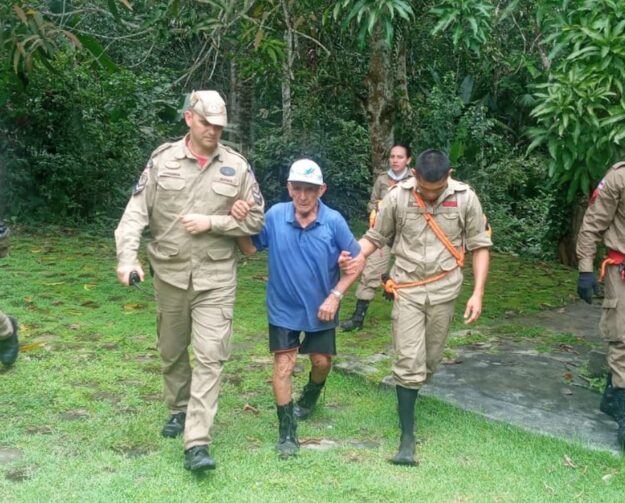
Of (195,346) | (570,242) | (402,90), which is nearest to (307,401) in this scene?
(195,346)

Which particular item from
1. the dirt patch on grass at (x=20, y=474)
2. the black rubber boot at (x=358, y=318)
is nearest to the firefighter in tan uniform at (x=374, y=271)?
the black rubber boot at (x=358, y=318)

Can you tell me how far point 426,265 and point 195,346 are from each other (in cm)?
142

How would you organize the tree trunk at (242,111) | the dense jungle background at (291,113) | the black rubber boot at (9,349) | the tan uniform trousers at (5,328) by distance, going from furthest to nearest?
the tree trunk at (242,111) < the dense jungle background at (291,113) < the black rubber boot at (9,349) < the tan uniform trousers at (5,328)

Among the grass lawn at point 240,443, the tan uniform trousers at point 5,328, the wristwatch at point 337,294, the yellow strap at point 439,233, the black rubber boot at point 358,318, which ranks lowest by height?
the grass lawn at point 240,443

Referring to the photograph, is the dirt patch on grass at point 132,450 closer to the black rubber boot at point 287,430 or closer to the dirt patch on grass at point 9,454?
the dirt patch on grass at point 9,454

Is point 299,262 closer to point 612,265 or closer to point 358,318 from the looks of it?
point 612,265

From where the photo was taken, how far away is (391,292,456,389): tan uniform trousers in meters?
4.77

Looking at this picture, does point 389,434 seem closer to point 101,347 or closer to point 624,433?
point 624,433

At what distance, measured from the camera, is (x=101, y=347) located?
22.1 feet

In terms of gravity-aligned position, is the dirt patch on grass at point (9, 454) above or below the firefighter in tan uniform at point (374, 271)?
below

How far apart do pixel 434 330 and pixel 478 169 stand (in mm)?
9954

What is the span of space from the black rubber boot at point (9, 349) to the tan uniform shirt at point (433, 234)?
2903mm

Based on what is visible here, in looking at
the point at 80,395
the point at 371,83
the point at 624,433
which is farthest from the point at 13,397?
the point at 371,83

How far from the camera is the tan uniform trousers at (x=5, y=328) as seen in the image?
583 centimetres
